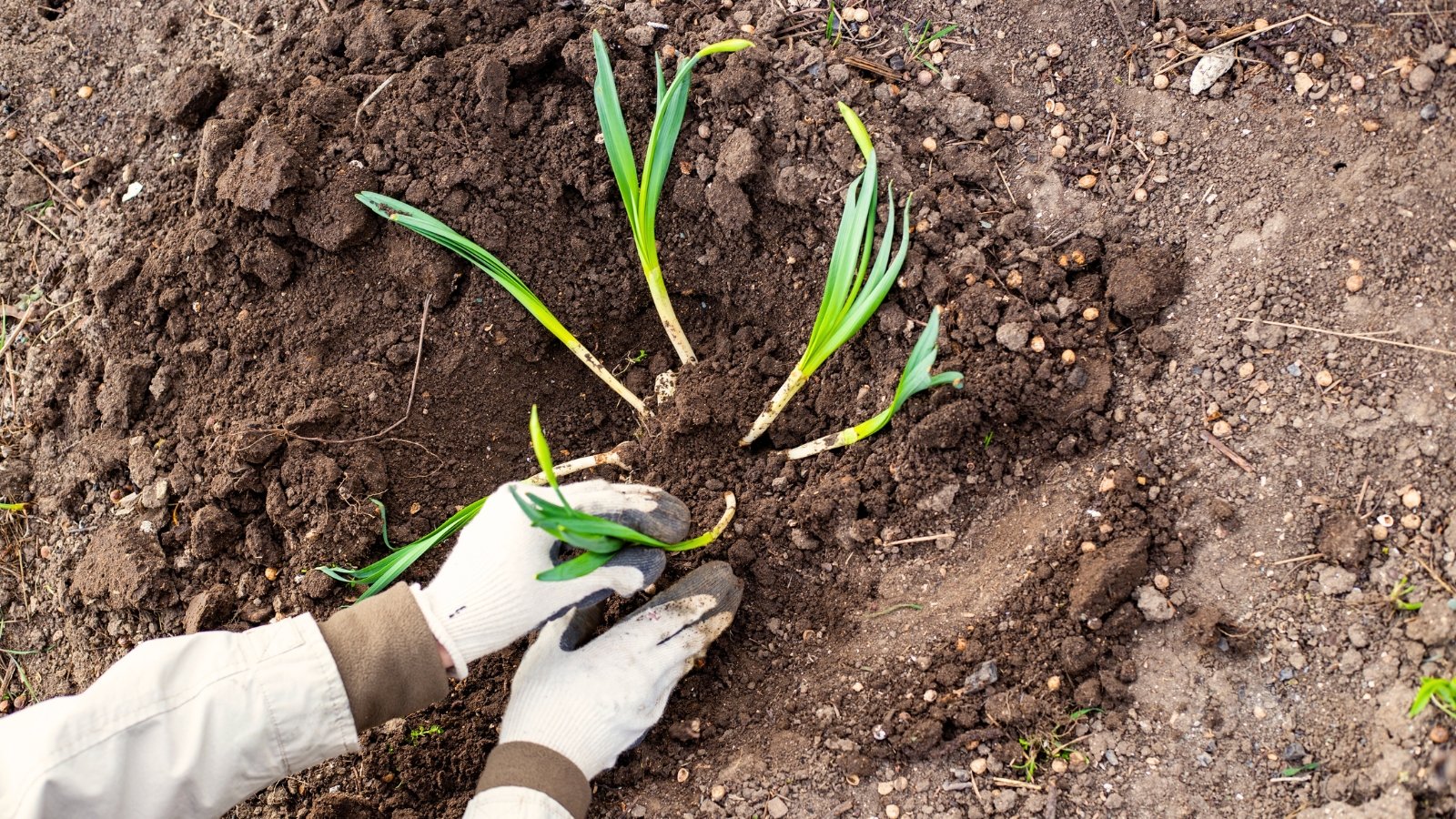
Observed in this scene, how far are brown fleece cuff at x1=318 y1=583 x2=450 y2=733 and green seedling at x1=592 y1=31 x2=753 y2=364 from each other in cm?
82

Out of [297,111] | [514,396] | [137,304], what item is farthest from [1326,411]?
[137,304]

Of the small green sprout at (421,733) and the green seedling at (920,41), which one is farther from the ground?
the green seedling at (920,41)

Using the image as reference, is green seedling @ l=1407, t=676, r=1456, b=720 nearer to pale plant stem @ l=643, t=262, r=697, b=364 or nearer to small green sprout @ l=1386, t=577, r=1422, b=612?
small green sprout @ l=1386, t=577, r=1422, b=612

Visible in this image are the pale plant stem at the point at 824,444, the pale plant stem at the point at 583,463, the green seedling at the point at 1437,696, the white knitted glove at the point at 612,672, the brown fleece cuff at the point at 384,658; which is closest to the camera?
the green seedling at the point at 1437,696

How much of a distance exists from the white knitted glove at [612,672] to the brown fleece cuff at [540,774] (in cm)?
2

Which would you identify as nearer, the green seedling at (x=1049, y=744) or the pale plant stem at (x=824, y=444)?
the green seedling at (x=1049, y=744)

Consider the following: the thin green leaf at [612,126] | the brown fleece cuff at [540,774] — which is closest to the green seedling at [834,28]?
the thin green leaf at [612,126]

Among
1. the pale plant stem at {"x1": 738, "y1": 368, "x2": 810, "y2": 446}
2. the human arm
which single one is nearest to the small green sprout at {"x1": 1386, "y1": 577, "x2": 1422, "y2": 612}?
the pale plant stem at {"x1": 738, "y1": 368, "x2": 810, "y2": 446}

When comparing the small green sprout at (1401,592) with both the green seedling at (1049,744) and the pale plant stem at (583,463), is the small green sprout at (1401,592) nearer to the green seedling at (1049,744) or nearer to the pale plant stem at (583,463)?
the green seedling at (1049,744)

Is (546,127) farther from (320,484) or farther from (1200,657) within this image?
(1200,657)

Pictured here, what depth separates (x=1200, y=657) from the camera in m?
1.67

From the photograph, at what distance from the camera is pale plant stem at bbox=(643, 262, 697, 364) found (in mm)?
1975

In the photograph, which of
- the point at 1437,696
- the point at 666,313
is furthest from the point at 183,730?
the point at 1437,696

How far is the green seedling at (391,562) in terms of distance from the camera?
1.81 m
